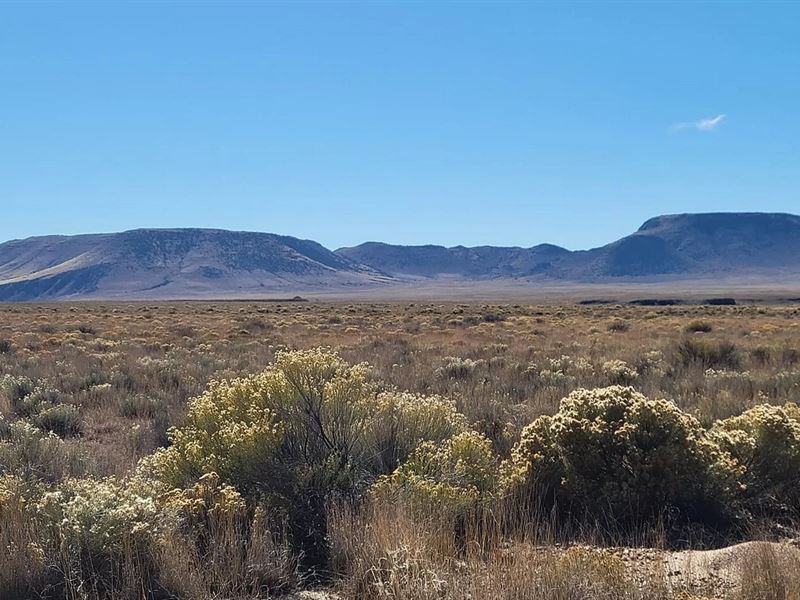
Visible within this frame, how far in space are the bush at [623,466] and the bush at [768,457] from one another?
36 cm

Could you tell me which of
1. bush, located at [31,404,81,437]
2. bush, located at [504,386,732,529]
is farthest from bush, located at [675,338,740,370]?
bush, located at [31,404,81,437]

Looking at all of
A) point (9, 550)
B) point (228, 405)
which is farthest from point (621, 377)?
point (9, 550)

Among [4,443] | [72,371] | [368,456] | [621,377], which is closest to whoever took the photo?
[368,456]

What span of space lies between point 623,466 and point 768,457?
1.48 metres

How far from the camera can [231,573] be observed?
398cm

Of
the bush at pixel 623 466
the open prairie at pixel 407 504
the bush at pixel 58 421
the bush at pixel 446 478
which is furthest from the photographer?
the bush at pixel 58 421

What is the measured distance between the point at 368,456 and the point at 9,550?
2.75m

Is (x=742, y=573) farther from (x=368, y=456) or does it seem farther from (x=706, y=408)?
(x=706, y=408)

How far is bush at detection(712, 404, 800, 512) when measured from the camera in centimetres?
551

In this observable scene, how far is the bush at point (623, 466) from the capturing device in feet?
17.0

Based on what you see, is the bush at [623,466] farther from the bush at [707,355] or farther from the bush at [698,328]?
the bush at [698,328]

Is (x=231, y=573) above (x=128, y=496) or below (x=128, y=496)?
below

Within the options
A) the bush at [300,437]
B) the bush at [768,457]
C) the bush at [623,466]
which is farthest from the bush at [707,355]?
the bush at [300,437]

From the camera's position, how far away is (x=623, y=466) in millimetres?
5367
